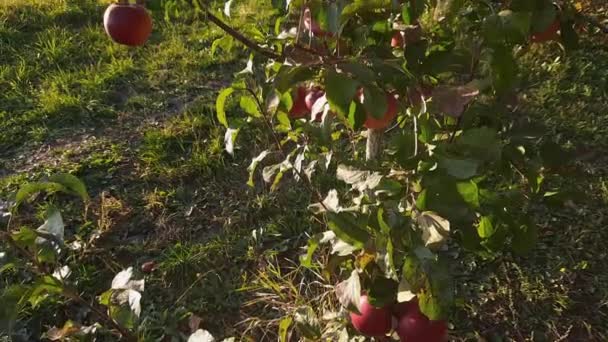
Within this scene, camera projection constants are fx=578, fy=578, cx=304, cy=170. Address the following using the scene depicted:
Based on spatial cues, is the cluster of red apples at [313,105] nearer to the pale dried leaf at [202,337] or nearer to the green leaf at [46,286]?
the pale dried leaf at [202,337]

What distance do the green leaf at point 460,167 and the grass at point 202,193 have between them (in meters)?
0.50

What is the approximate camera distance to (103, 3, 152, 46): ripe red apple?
119cm

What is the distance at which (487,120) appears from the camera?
1285mm

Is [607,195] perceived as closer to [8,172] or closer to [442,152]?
[442,152]

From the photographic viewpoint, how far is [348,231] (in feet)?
3.60

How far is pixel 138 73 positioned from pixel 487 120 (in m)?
2.29

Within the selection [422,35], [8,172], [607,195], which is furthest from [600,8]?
[8,172]

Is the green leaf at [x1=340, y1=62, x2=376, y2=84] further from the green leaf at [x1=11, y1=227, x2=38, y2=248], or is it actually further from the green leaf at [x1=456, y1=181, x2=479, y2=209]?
the green leaf at [x1=11, y1=227, x2=38, y2=248]

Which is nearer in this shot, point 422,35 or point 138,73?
point 422,35

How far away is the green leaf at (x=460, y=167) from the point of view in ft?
2.99

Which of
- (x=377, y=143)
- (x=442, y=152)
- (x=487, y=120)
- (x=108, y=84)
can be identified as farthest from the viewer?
(x=108, y=84)

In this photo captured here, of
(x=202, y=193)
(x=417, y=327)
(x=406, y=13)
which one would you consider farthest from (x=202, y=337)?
(x=202, y=193)

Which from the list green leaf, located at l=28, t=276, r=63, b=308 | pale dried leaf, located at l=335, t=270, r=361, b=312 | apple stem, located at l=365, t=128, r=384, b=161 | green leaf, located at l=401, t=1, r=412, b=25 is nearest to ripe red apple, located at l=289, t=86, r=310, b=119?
apple stem, located at l=365, t=128, r=384, b=161

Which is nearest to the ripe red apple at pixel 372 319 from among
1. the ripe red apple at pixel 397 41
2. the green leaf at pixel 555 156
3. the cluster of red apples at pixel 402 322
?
the cluster of red apples at pixel 402 322
